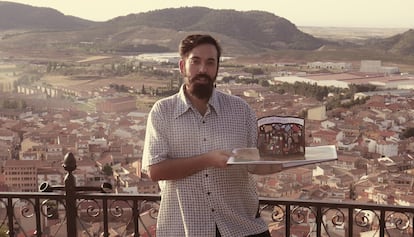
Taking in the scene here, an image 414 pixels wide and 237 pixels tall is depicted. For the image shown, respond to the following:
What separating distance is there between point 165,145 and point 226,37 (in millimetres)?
13823

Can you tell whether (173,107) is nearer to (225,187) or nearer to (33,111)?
(225,187)

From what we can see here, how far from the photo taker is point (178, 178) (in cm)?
176

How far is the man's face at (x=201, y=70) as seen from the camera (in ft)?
5.80

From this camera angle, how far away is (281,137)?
175cm

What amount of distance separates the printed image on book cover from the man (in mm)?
87

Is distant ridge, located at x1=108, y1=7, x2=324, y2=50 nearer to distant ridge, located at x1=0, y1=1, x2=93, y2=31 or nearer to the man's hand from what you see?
distant ridge, located at x1=0, y1=1, x2=93, y2=31

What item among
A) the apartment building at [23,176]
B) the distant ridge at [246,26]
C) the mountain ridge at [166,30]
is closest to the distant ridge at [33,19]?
the mountain ridge at [166,30]

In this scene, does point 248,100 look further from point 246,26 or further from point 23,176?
point 246,26

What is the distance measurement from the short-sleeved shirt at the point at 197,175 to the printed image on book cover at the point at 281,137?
0.29ft

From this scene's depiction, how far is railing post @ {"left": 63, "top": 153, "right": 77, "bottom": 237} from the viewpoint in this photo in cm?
248

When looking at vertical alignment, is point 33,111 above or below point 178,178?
below

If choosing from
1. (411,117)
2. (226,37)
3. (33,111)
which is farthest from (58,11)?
(411,117)

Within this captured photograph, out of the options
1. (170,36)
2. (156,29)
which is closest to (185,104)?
(170,36)

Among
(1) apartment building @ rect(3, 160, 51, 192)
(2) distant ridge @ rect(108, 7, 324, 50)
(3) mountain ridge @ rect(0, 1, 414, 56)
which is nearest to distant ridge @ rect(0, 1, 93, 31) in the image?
(3) mountain ridge @ rect(0, 1, 414, 56)
